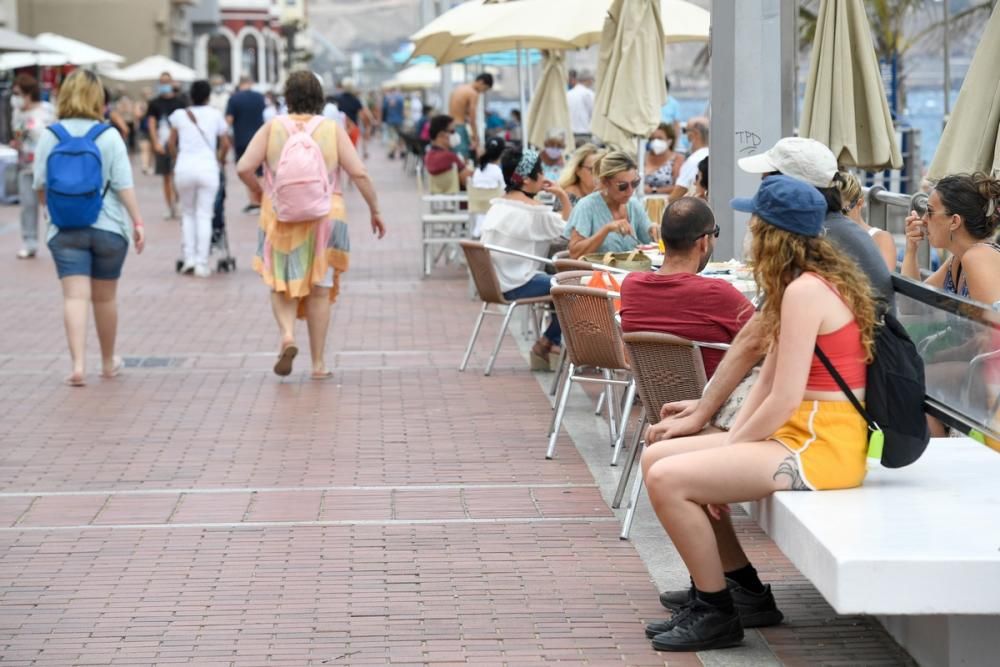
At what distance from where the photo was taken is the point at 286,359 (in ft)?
33.3

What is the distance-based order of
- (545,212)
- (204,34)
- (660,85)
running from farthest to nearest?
(204,34), (660,85), (545,212)

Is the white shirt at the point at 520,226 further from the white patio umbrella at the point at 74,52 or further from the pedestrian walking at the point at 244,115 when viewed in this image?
the white patio umbrella at the point at 74,52

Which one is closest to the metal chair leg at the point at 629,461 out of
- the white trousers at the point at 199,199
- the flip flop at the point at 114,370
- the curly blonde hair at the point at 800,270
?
the curly blonde hair at the point at 800,270

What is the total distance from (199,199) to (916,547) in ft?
42.5

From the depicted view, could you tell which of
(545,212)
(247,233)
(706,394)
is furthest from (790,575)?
(247,233)

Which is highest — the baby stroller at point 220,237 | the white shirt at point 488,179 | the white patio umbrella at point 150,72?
the white patio umbrella at point 150,72

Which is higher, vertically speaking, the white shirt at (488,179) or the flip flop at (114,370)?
the white shirt at (488,179)

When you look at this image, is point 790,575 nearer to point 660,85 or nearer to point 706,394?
point 706,394

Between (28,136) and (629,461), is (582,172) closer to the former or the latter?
(629,461)

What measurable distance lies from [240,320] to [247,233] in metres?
9.33

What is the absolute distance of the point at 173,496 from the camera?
7.27m

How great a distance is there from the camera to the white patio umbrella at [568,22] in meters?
14.5

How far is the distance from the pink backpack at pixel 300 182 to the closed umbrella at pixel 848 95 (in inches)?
119

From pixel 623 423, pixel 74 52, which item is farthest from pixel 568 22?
pixel 74 52
